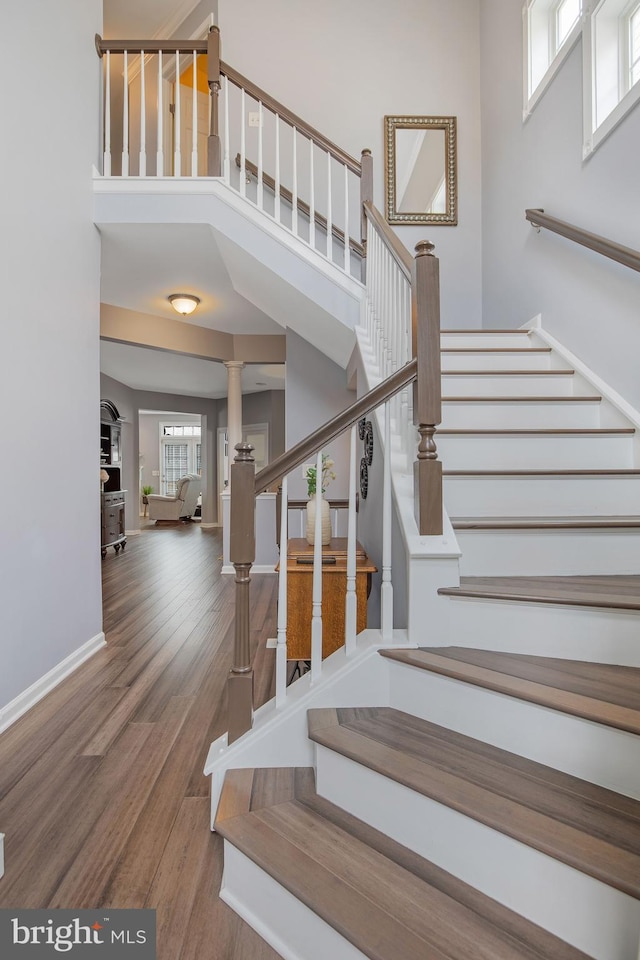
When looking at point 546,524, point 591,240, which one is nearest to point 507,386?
point 591,240

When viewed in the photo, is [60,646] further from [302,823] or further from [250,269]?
[250,269]

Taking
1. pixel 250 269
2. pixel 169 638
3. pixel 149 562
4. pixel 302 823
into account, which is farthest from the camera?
pixel 149 562

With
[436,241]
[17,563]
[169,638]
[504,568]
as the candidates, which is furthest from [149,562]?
[504,568]

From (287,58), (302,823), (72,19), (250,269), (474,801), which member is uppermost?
(287,58)

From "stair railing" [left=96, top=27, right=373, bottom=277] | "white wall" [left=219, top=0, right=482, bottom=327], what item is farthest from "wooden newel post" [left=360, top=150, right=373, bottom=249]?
"white wall" [left=219, top=0, right=482, bottom=327]

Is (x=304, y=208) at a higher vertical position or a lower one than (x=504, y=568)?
higher

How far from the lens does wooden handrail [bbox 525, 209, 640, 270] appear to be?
213cm

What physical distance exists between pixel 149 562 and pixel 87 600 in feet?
10.9

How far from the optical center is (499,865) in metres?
1.07

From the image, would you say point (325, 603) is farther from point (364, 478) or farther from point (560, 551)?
point (364, 478)

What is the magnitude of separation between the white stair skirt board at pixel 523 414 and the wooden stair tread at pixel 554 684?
1312 mm

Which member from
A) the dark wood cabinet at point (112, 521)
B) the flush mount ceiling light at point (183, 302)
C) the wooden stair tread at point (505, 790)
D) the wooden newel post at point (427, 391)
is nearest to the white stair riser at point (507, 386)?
the wooden newel post at point (427, 391)

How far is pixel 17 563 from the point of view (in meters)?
2.19

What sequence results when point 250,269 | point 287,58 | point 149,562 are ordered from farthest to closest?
point 149,562, point 287,58, point 250,269
